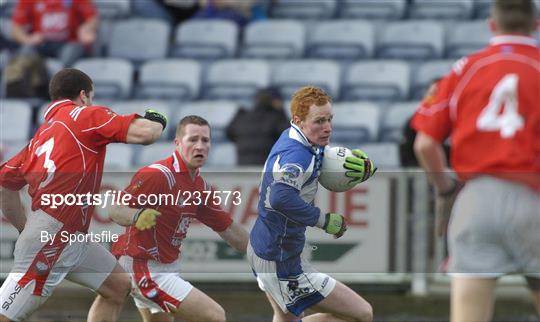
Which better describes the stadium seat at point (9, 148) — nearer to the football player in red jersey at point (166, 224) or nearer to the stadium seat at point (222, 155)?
the stadium seat at point (222, 155)

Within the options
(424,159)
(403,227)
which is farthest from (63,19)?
(424,159)

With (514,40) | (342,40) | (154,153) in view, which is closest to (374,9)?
(342,40)

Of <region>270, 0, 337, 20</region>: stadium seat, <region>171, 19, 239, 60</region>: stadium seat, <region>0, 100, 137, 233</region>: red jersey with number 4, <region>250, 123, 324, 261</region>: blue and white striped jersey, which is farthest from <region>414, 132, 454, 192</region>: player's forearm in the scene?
<region>270, 0, 337, 20</region>: stadium seat

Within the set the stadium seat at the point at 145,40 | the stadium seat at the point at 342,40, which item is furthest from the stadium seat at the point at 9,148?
the stadium seat at the point at 342,40

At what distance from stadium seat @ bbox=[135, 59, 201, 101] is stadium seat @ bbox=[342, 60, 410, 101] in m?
1.65

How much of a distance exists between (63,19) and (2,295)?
7011mm

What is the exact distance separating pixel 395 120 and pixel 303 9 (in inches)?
102

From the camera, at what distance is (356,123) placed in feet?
43.3

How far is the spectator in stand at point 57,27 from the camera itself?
14.5 meters

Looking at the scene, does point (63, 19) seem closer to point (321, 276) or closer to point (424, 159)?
point (321, 276)

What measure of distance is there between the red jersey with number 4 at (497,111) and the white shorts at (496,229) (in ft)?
0.27

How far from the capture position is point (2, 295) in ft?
26.2

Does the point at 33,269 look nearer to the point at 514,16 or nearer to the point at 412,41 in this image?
the point at 514,16

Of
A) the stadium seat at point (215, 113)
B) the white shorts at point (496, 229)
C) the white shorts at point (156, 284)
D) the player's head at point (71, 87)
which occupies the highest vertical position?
the player's head at point (71, 87)
